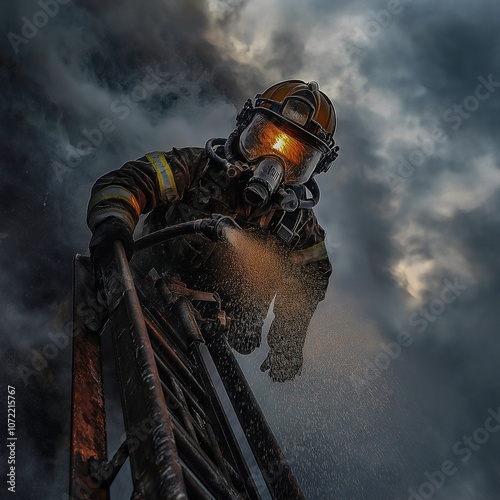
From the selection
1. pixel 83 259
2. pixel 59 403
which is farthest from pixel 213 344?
pixel 59 403

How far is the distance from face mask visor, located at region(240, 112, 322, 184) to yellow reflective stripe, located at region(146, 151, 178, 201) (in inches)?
41.7

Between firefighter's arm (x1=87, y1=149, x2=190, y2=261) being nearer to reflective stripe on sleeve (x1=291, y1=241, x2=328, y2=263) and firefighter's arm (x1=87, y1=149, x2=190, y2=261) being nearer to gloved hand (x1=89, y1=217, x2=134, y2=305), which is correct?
gloved hand (x1=89, y1=217, x2=134, y2=305)

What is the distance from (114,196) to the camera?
2.59m

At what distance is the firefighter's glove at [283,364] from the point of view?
412cm

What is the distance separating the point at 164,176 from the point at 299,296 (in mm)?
2423

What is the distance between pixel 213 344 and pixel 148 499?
2.24 m

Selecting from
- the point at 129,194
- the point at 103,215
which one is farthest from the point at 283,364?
the point at 103,215

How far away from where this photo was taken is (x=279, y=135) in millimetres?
4180

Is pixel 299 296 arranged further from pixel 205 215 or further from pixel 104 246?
pixel 104 246

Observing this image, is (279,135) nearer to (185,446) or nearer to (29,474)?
(185,446)

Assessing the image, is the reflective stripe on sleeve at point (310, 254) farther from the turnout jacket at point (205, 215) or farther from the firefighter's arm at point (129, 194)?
the firefighter's arm at point (129, 194)

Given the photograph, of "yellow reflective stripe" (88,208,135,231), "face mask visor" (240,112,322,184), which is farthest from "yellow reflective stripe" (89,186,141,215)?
"face mask visor" (240,112,322,184)

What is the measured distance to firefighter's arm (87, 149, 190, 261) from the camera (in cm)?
207

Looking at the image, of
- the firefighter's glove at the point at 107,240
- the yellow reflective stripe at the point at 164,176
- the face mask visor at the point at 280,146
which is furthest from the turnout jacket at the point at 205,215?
the face mask visor at the point at 280,146
